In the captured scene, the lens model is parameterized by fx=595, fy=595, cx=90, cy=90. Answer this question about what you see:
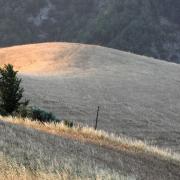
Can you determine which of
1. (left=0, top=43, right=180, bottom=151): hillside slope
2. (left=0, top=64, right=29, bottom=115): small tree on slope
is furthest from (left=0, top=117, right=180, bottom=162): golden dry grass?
(left=0, top=43, right=180, bottom=151): hillside slope

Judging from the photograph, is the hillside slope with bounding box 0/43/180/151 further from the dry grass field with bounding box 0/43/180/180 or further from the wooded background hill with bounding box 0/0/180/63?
the wooded background hill with bounding box 0/0/180/63

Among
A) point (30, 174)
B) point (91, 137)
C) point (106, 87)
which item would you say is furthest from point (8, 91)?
point (106, 87)

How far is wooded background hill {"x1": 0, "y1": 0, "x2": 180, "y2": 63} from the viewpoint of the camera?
17488 cm

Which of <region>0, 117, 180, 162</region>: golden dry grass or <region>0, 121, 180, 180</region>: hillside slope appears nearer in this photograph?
<region>0, 121, 180, 180</region>: hillside slope

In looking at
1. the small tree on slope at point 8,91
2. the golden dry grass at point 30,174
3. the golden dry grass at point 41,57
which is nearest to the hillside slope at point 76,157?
the golden dry grass at point 30,174

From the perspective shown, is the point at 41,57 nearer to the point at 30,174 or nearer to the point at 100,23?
the point at 30,174

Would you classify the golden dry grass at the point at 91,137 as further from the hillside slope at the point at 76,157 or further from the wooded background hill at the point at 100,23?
the wooded background hill at the point at 100,23

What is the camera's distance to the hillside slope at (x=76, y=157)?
9156mm

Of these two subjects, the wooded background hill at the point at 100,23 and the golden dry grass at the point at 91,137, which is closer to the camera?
the golden dry grass at the point at 91,137

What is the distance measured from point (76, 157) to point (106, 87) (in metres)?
34.1

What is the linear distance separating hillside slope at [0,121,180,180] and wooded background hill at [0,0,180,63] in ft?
502

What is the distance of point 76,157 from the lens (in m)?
10.7

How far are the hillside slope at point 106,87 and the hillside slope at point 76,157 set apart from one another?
12773mm

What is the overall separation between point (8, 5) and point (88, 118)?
512 ft
